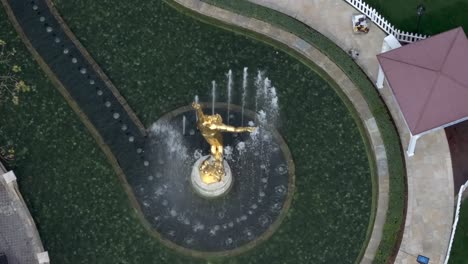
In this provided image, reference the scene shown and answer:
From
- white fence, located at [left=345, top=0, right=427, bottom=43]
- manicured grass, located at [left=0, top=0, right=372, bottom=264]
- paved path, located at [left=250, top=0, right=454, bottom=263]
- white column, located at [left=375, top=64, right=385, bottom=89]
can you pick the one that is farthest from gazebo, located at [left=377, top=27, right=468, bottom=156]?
manicured grass, located at [left=0, top=0, right=372, bottom=264]

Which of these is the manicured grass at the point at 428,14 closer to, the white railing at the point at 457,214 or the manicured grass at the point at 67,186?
the white railing at the point at 457,214

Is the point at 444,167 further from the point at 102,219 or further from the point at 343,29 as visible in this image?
the point at 102,219

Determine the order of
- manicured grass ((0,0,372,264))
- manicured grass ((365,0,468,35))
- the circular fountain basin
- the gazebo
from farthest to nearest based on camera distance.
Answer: manicured grass ((365,0,468,35)), the circular fountain basin, manicured grass ((0,0,372,264)), the gazebo

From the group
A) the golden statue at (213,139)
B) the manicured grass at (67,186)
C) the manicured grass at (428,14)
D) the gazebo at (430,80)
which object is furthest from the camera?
the manicured grass at (428,14)

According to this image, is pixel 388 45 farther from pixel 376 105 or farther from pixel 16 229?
pixel 16 229

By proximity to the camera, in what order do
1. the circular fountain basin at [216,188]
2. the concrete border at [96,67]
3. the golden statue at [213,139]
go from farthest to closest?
the concrete border at [96,67] → the circular fountain basin at [216,188] → the golden statue at [213,139]

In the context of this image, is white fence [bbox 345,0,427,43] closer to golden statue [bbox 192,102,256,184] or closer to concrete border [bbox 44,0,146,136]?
golden statue [bbox 192,102,256,184]

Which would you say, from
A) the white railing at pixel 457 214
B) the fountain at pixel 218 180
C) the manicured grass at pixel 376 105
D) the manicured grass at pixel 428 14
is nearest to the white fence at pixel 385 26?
the manicured grass at pixel 428 14
